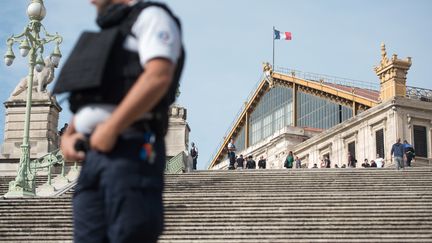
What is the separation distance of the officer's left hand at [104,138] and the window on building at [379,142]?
41.3 metres

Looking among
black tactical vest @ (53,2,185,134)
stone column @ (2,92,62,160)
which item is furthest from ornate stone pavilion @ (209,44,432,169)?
black tactical vest @ (53,2,185,134)

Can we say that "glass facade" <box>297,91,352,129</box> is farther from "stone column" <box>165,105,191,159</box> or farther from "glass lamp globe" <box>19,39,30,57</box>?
"glass lamp globe" <box>19,39,30,57</box>

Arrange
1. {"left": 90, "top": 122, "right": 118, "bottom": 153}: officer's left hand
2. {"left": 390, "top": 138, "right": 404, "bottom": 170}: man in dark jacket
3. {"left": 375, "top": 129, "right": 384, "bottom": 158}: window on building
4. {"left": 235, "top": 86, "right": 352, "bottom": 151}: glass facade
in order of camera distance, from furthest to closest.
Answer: {"left": 235, "top": 86, "right": 352, "bottom": 151}: glass facade, {"left": 375, "top": 129, "right": 384, "bottom": 158}: window on building, {"left": 390, "top": 138, "right": 404, "bottom": 170}: man in dark jacket, {"left": 90, "top": 122, "right": 118, "bottom": 153}: officer's left hand

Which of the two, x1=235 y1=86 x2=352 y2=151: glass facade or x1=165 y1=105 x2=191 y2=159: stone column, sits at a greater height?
x1=235 y1=86 x2=352 y2=151: glass facade

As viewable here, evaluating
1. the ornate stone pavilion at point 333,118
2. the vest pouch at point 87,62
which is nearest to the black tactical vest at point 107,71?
the vest pouch at point 87,62

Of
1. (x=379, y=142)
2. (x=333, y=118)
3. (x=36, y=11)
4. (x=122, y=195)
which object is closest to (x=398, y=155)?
(x=36, y=11)

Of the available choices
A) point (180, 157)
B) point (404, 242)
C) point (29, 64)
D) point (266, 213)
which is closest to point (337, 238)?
point (404, 242)

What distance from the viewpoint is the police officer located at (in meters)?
3.21

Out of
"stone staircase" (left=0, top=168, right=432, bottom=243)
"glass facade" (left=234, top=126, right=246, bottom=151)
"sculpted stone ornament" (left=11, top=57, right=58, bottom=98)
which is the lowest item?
"stone staircase" (left=0, top=168, right=432, bottom=243)

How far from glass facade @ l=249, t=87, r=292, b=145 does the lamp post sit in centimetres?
4802

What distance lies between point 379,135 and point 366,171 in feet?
65.5

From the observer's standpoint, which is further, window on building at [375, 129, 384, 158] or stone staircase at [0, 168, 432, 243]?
window on building at [375, 129, 384, 158]

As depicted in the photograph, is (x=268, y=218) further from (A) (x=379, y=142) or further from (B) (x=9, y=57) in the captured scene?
(A) (x=379, y=142)

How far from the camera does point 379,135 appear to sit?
4403 cm
